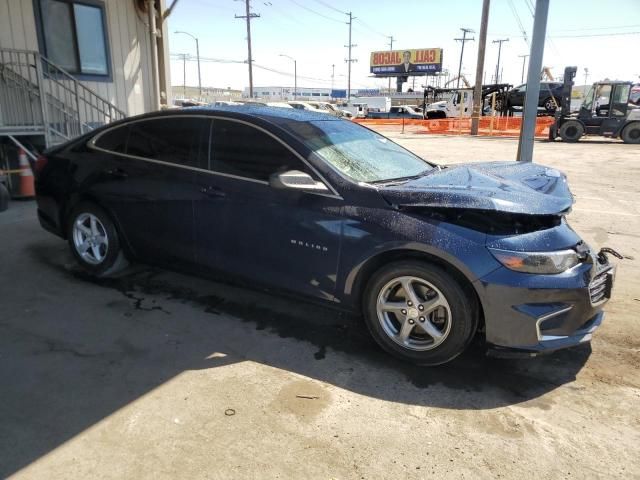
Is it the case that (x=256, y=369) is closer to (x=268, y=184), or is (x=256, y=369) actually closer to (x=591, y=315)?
(x=268, y=184)

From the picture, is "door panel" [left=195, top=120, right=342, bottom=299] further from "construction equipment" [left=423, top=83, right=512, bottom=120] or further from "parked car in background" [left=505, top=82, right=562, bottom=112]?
"construction equipment" [left=423, top=83, right=512, bottom=120]

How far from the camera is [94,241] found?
4613 millimetres

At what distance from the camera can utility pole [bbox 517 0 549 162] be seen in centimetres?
560

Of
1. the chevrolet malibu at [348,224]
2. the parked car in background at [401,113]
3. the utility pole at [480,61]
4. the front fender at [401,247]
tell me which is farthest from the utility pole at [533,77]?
the parked car in background at [401,113]

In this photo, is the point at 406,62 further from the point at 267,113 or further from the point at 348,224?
the point at 348,224

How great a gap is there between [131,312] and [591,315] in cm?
327

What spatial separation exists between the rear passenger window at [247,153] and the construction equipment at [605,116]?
2178cm

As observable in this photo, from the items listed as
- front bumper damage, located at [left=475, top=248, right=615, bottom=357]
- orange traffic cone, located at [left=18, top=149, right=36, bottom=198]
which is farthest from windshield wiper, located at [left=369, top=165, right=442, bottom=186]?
orange traffic cone, located at [left=18, top=149, right=36, bottom=198]

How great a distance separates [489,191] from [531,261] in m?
0.55

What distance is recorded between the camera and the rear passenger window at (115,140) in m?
4.41

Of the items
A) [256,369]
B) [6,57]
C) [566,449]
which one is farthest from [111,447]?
[6,57]

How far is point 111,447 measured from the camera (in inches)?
95.7

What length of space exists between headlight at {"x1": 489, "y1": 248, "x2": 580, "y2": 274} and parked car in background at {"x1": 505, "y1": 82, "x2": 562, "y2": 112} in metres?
31.0

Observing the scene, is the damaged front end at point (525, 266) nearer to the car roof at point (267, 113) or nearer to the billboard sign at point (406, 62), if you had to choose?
the car roof at point (267, 113)
